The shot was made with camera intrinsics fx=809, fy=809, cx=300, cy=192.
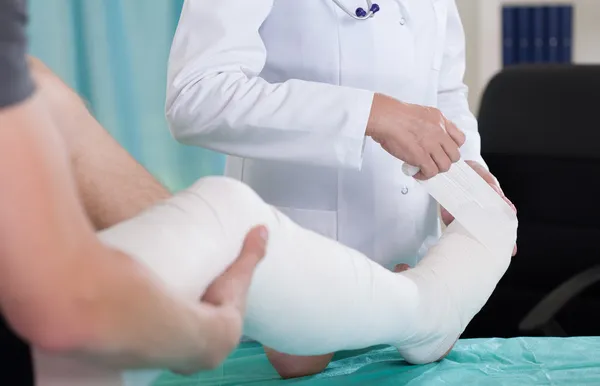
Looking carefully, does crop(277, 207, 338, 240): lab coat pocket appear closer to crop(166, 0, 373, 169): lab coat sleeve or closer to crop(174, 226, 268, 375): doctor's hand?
crop(166, 0, 373, 169): lab coat sleeve

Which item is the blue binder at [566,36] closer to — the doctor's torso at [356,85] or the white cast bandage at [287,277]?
the doctor's torso at [356,85]

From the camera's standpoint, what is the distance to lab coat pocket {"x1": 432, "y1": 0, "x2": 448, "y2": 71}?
1.46 meters

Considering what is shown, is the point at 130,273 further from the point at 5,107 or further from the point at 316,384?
the point at 316,384

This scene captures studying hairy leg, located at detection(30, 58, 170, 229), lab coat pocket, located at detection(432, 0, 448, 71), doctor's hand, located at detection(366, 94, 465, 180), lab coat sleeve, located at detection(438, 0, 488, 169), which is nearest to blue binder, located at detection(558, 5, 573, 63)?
lab coat sleeve, located at detection(438, 0, 488, 169)

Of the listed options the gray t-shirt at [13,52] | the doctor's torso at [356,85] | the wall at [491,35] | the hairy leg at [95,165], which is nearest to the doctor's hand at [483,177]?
the doctor's torso at [356,85]

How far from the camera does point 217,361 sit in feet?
2.18

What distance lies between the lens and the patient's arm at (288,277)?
2.36 feet

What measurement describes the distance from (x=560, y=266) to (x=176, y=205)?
1591 millimetres

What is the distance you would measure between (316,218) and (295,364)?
0.28 metres

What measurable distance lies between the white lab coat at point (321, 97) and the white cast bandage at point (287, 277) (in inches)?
9.5

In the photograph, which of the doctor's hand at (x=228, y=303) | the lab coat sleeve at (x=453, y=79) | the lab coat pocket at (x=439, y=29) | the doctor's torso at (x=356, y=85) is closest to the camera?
the doctor's hand at (x=228, y=303)

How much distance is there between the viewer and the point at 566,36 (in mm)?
3090

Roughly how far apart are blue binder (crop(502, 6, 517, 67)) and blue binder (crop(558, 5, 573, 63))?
17 centimetres

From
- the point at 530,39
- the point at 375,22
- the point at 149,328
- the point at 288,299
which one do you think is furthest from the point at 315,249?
the point at 530,39
